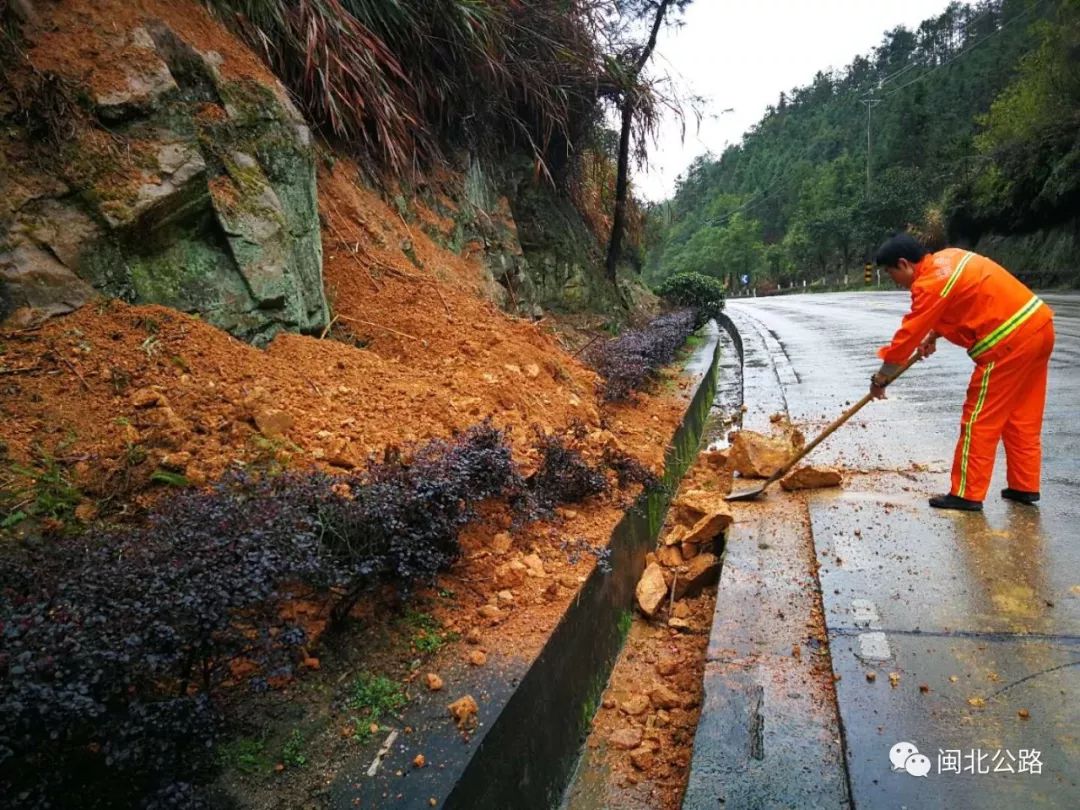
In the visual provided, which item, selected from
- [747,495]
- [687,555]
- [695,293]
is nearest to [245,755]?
[687,555]

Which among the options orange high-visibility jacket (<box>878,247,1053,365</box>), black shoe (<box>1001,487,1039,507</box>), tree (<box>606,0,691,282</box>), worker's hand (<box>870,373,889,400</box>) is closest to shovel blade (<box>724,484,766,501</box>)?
worker's hand (<box>870,373,889,400</box>)

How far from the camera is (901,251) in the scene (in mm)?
3574

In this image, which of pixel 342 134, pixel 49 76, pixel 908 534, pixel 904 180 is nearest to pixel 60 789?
pixel 49 76

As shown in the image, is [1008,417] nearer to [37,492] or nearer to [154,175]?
[37,492]

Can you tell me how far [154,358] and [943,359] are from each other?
26.4 ft

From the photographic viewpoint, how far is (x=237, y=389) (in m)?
2.77

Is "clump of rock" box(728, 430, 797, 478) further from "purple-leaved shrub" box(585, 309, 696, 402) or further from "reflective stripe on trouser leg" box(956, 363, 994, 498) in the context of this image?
"purple-leaved shrub" box(585, 309, 696, 402)

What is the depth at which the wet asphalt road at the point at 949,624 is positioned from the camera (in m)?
1.74

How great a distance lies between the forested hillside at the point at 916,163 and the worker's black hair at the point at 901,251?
26.2 feet

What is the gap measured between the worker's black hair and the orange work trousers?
26.5 inches

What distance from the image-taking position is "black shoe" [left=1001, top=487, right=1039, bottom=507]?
3.35 m

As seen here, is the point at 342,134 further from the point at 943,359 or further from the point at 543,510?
the point at 943,359

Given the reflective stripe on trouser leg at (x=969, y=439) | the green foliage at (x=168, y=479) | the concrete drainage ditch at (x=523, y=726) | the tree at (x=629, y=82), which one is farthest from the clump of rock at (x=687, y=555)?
the tree at (x=629, y=82)

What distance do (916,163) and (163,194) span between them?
50468 millimetres
